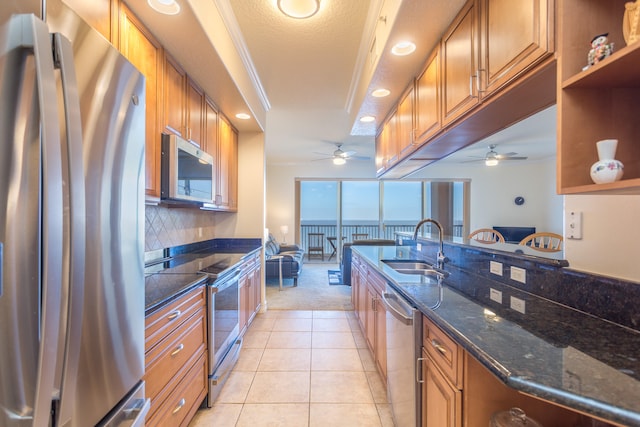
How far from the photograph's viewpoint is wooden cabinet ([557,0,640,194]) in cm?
90

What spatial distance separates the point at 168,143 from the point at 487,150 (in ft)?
9.35

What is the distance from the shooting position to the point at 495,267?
1.62 m

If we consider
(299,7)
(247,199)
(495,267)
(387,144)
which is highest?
(299,7)

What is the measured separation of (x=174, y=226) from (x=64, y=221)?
2.16 meters

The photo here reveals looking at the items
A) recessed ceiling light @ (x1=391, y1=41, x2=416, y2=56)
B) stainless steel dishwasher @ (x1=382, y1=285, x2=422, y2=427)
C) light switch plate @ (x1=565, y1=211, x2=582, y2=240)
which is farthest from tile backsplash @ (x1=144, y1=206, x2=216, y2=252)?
light switch plate @ (x1=565, y1=211, x2=582, y2=240)

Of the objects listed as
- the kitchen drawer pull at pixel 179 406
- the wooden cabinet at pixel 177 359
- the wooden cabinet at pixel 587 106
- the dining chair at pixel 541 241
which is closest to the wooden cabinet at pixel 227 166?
the wooden cabinet at pixel 177 359

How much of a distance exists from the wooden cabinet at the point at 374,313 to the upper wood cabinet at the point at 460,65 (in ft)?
4.07

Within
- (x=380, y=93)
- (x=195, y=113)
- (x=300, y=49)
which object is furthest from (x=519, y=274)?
(x=195, y=113)

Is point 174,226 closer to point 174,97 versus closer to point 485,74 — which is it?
point 174,97

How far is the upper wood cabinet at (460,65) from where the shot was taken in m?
1.40

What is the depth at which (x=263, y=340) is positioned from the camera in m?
2.89

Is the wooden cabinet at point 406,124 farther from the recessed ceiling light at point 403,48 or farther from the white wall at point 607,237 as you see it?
the white wall at point 607,237

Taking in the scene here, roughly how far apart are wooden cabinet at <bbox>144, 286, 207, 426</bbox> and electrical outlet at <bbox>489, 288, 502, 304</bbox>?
1.60 metres

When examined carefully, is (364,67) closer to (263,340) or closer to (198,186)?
(198,186)
